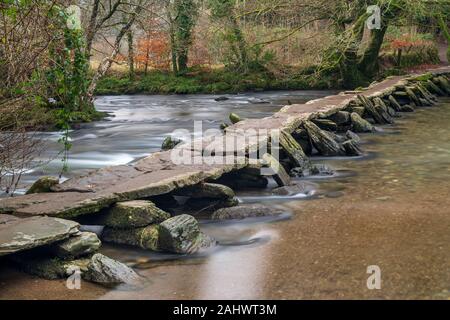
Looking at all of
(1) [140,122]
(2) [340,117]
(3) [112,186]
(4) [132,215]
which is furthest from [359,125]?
(4) [132,215]

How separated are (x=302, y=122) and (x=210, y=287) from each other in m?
7.31

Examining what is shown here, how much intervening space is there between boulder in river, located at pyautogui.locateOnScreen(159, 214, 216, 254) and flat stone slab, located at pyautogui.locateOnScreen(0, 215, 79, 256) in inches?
36.2

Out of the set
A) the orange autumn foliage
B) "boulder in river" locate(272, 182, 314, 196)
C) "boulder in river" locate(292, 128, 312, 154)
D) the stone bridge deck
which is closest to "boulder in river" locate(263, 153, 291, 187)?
"boulder in river" locate(272, 182, 314, 196)

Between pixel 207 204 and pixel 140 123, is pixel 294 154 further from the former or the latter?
pixel 140 123

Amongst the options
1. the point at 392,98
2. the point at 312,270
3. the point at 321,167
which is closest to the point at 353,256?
the point at 312,270

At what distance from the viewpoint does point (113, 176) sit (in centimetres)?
744

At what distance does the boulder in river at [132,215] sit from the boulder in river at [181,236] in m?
0.35

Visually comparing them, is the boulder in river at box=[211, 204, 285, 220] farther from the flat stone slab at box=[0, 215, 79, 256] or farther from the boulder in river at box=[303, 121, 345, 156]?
the boulder in river at box=[303, 121, 345, 156]

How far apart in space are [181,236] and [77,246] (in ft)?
3.56

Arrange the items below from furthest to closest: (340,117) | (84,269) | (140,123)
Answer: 1. (140,123)
2. (340,117)
3. (84,269)

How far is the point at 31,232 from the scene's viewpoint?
526 centimetres

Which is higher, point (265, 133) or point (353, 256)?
point (265, 133)

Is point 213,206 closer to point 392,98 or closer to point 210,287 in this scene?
point 210,287

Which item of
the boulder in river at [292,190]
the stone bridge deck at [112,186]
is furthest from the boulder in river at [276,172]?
the stone bridge deck at [112,186]
